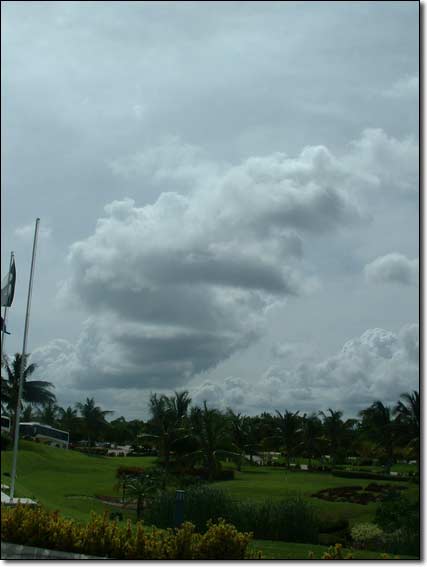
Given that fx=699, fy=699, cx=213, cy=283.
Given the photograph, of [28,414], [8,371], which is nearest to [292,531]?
[8,371]

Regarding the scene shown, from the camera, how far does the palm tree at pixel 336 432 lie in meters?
51.3

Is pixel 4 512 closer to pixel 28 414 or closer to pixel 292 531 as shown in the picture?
pixel 292 531

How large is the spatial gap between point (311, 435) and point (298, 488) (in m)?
19.2

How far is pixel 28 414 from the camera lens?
50969 mm

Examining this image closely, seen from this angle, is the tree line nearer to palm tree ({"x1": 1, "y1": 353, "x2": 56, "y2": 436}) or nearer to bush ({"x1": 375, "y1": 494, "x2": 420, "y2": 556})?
palm tree ({"x1": 1, "y1": 353, "x2": 56, "y2": 436})

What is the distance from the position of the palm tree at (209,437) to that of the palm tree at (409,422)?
8.78 metres

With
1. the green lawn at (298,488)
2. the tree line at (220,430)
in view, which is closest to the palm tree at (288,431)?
the tree line at (220,430)

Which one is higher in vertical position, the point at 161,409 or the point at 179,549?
the point at 161,409

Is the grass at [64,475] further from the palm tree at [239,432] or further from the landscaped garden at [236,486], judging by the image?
the palm tree at [239,432]

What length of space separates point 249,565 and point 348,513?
15.7 meters

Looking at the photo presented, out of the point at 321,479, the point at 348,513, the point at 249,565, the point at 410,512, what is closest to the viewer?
the point at 249,565

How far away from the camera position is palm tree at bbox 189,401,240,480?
32.4m

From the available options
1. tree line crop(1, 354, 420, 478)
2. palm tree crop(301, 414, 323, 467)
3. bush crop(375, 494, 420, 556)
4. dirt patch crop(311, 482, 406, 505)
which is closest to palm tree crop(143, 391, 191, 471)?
tree line crop(1, 354, 420, 478)

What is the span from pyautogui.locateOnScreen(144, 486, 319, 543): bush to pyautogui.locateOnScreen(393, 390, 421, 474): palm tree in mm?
14504
